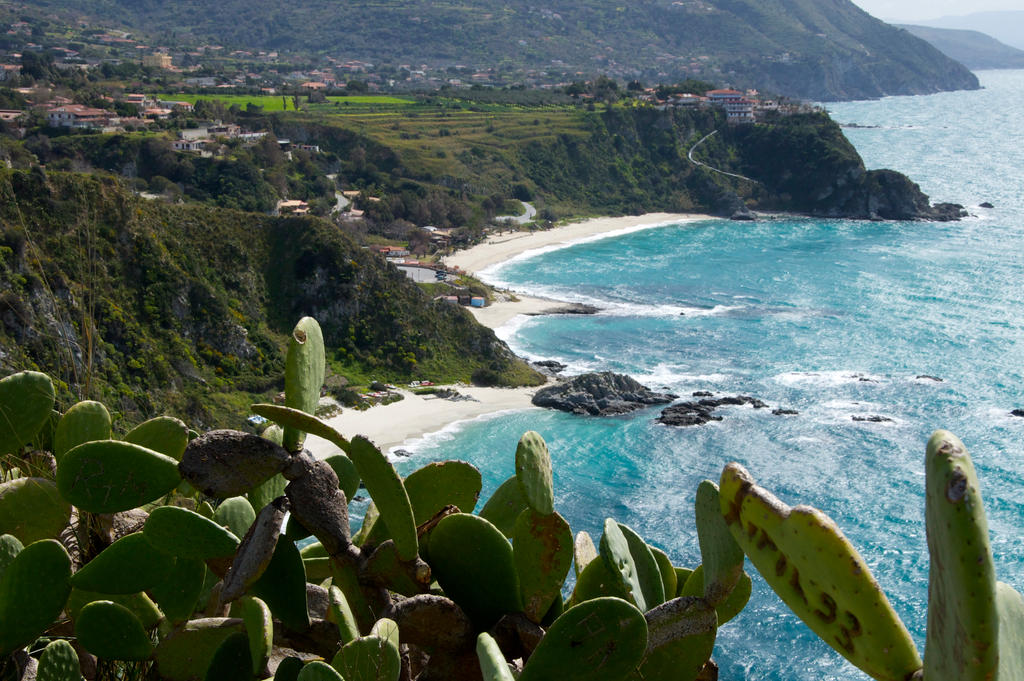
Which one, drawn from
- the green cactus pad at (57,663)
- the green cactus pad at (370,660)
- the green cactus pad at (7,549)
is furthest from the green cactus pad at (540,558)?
the green cactus pad at (7,549)

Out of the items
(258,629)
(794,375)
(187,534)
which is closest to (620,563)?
(258,629)

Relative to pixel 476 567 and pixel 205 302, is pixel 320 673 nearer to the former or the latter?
pixel 476 567

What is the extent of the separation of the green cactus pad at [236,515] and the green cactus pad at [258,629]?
589 millimetres

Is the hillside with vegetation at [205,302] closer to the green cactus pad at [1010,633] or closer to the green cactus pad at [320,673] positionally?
the green cactus pad at [320,673]

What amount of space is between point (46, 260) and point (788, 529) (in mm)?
29226

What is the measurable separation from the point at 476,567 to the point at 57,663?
1336 millimetres

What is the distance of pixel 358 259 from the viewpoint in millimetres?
39688

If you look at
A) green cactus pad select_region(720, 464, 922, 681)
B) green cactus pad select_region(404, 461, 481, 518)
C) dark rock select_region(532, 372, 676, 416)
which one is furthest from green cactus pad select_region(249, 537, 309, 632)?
dark rock select_region(532, 372, 676, 416)

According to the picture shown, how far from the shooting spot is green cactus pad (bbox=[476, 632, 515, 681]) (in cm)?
212

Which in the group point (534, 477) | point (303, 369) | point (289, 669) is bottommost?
point (289, 669)

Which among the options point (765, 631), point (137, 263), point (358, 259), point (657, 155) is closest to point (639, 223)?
point (657, 155)

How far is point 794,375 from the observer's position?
40156 mm

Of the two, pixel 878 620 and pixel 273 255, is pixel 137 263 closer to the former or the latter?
pixel 273 255

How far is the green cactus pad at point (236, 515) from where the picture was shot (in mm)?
3396
